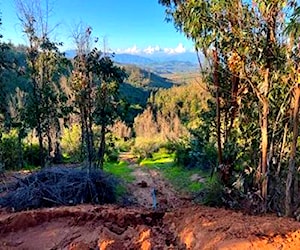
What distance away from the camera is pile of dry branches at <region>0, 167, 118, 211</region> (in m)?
9.39

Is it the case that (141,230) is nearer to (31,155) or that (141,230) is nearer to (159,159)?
(31,155)

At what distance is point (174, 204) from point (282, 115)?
4665 millimetres

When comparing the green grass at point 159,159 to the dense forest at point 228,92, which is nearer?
the dense forest at point 228,92

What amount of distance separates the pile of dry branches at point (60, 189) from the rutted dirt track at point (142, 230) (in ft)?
2.29

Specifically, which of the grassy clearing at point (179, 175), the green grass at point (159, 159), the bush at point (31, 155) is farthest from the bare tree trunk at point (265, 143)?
the bush at point (31, 155)

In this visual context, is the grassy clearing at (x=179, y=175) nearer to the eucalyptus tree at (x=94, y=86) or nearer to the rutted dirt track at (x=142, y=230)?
the eucalyptus tree at (x=94, y=86)

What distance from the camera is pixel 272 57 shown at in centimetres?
693

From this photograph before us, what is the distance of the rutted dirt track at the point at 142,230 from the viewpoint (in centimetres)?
514

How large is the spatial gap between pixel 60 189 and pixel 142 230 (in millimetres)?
3883

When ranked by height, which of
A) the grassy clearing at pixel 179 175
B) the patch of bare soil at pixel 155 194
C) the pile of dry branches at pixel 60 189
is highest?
the pile of dry branches at pixel 60 189

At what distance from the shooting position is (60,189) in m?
9.76

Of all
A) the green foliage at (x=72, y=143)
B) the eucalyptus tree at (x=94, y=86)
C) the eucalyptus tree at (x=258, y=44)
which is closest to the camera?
the eucalyptus tree at (x=258, y=44)

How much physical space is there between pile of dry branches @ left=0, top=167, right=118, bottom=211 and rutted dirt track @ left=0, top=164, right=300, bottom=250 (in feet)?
2.29

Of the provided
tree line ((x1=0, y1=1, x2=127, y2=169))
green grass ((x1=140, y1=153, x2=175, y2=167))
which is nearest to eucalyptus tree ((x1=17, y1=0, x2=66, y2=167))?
tree line ((x1=0, y1=1, x2=127, y2=169))
